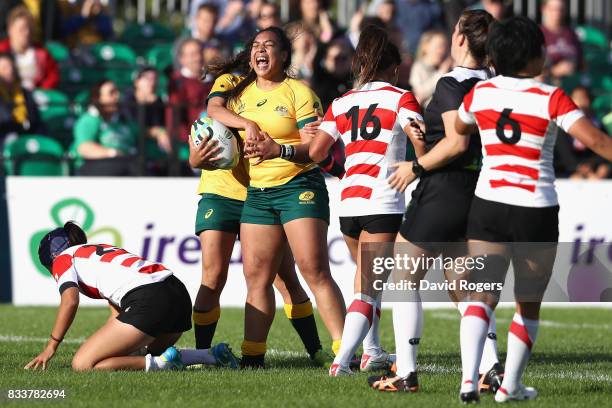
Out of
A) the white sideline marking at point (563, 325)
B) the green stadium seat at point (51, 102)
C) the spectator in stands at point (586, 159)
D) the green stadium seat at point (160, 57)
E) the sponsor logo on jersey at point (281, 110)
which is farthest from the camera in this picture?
the green stadium seat at point (160, 57)

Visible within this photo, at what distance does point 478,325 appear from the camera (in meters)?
5.79

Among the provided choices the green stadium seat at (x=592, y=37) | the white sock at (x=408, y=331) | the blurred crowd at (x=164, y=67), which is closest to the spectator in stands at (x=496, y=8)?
the blurred crowd at (x=164, y=67)

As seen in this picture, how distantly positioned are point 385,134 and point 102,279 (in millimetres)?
2015

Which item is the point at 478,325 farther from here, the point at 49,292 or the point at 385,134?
the point at 49,292

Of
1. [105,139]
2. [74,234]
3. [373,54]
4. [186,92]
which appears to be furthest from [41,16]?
[373,54]

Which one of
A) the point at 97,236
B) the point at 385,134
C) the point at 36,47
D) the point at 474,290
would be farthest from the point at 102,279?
the point at 36,47

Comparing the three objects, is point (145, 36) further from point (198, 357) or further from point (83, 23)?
point (198, 357)

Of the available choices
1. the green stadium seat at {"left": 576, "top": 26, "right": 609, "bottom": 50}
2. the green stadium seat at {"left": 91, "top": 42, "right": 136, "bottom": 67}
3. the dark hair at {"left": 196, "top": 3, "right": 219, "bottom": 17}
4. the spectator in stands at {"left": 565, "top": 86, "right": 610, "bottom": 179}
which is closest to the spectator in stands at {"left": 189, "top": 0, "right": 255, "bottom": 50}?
the dark hair at {"left": 196, "top": 3, "right": 219, "bottom": 17}

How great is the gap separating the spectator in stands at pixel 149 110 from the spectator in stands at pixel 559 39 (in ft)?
19.3

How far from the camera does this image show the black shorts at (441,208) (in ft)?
20.1

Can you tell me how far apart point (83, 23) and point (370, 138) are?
11045mm

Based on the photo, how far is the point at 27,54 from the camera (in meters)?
14.9

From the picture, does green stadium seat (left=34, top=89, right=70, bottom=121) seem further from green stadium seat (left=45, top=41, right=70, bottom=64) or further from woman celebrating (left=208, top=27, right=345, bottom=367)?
woman celebrating (left=208, top=27, right=345, bottom=367)

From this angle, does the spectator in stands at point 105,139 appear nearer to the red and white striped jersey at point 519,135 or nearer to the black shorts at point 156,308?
the black shorts at point 156,308
